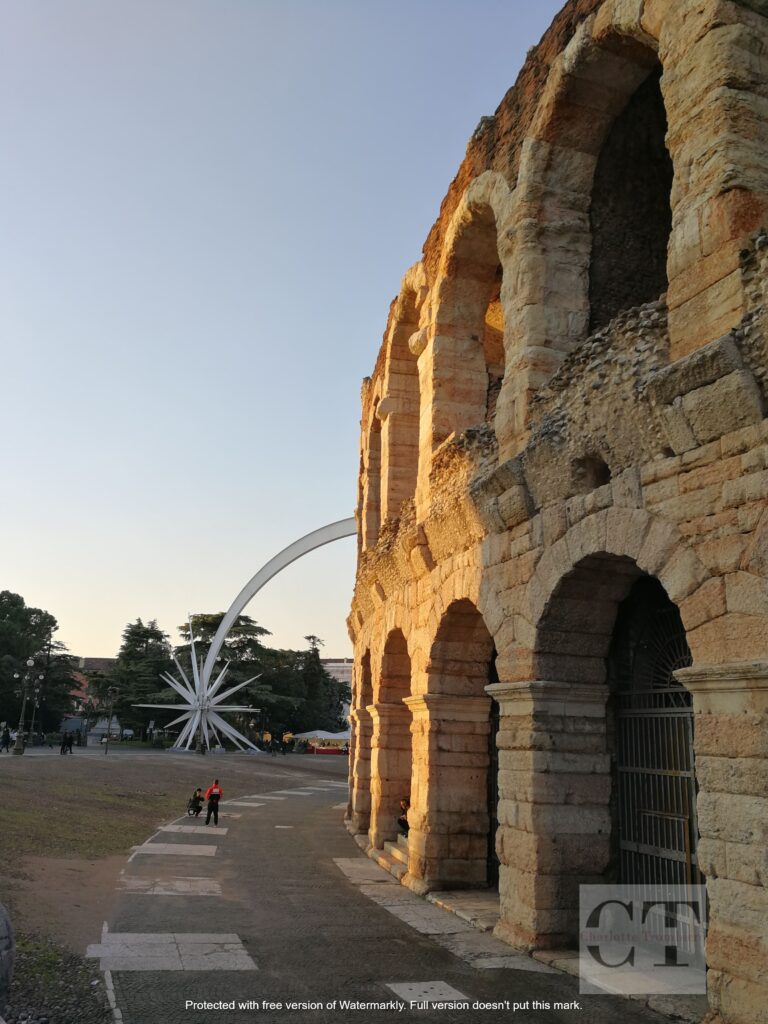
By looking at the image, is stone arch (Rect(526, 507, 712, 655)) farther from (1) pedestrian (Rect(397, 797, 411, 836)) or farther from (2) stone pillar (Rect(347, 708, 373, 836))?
(2) stone pillar (Rect(347, 708, 373, 836))

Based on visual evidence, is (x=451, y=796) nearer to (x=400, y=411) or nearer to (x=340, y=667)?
(x=400, y=411)

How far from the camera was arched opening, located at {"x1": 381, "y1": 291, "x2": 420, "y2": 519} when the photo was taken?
46.0ft

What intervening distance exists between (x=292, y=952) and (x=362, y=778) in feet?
29.2

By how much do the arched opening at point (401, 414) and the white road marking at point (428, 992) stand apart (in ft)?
27.5

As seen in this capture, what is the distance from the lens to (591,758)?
7586 millimetres

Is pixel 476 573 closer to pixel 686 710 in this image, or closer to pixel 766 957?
pixel 686 710

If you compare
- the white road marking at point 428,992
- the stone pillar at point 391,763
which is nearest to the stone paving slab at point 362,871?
the stone pillar at point 391,763

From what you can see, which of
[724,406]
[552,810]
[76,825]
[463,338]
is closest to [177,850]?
[76,825]

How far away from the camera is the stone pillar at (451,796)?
994cm

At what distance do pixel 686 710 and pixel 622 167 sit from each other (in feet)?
18.4

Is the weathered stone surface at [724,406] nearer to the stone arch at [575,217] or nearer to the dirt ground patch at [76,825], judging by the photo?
the stone arch at [575,217]

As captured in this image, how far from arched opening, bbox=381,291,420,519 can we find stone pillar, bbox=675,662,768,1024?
29.1 feet

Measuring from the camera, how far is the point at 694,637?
18.3 ft

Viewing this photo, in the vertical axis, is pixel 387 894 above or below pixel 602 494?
below
